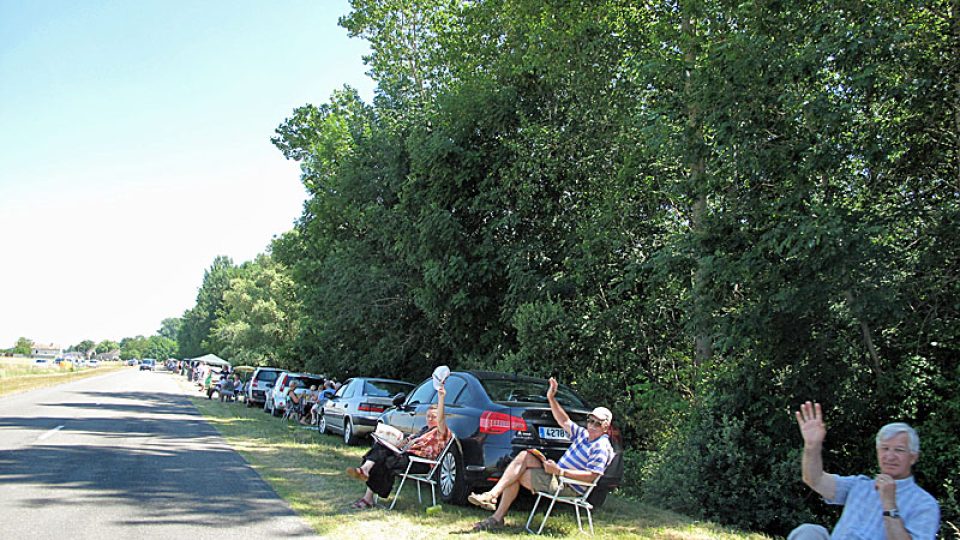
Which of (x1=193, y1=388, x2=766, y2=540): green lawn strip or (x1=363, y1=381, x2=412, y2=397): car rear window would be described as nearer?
(x1=193, y1=388, x2=766, y2=540): green lawn strip

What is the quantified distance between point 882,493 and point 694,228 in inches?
334

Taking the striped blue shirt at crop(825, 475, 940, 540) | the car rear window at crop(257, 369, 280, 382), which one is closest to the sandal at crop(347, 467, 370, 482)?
the striped blue shirt at crop(825, 475, 940, 540)

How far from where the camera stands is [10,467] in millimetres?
10539

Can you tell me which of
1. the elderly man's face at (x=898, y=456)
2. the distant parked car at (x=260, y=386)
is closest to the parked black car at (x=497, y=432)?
the elderly man's face at (x=898, y=456)

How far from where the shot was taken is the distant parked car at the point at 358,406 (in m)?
17.1

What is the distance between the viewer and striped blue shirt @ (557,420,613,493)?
7957mm

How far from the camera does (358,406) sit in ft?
57.1

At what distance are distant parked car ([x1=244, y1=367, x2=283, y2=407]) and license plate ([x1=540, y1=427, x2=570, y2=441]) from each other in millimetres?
24783

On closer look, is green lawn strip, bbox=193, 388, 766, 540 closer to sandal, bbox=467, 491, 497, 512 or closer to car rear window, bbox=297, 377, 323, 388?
sandal, bbox=467, 491, 497, 512

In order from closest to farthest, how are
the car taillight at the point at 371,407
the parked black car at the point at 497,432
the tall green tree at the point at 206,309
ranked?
the parked black car at the point at 497,432 < the car taillight at the point at 371,407 < the tall green tree at the point at 206,309

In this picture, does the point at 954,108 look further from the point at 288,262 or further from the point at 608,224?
the point at 288,262

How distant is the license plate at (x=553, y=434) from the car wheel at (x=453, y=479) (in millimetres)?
1012

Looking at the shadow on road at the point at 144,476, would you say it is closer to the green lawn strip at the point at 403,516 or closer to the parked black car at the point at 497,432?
the green lawn strip at the point at 403,516

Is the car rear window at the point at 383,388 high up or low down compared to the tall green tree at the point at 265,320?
down
